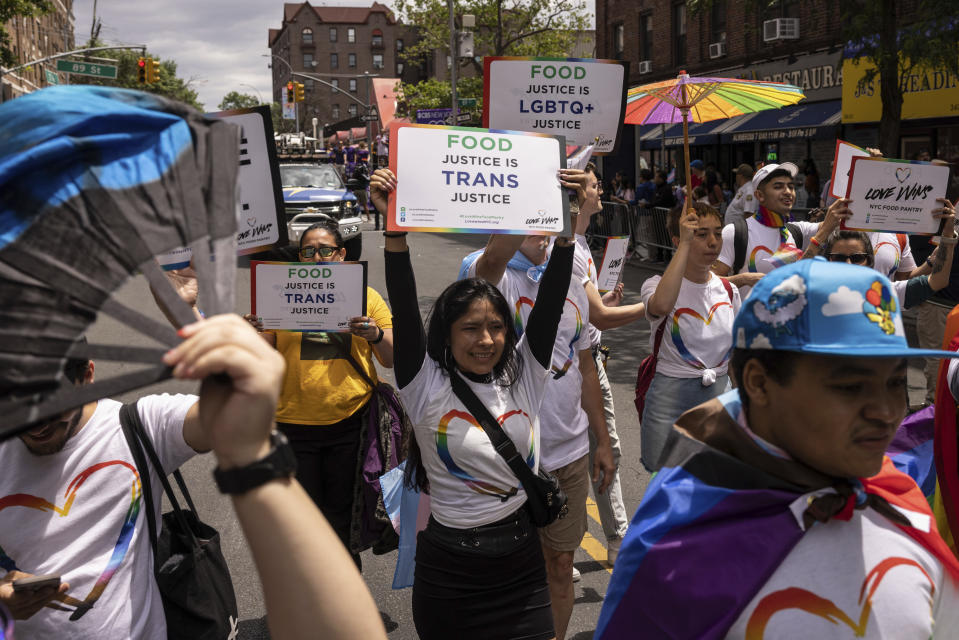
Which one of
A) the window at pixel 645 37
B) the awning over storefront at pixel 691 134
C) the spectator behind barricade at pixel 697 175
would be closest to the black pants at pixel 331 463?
the spectator behind barricade at pixel 697 175

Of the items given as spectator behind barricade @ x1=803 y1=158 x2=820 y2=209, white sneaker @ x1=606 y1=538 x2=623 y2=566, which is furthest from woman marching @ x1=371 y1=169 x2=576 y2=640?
spectator behind barricade @ x1=803 y1=158 x2=820 y2=209

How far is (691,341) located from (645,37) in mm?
30102

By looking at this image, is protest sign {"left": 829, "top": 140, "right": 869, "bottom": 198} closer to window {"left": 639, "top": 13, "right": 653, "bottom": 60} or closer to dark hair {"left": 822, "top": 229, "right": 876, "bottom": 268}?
dark hair {"left": 822, "top": 229, "right": 876, "bottom": 268}

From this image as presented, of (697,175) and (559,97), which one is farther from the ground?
(697,175)

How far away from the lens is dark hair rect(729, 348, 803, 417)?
6.00ft

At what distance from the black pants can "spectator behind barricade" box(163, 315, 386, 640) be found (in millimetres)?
3293

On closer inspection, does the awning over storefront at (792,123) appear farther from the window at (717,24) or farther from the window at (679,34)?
the window at (679,34)

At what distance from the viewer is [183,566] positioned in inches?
109

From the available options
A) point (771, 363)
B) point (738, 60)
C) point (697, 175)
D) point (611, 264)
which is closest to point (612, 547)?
point (611, 264)

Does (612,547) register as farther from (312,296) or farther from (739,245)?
(312,296)

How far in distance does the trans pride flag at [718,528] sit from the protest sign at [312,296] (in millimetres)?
2831

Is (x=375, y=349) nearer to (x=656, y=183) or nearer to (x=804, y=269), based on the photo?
(x=804, y=269)

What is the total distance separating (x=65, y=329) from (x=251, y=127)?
9.51 feet

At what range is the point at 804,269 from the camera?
179cm
